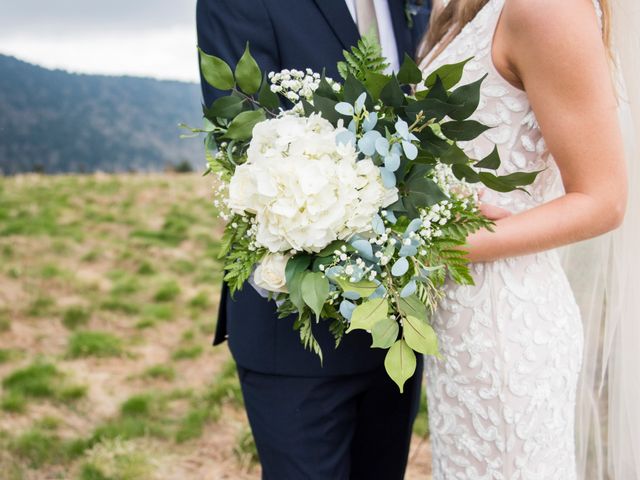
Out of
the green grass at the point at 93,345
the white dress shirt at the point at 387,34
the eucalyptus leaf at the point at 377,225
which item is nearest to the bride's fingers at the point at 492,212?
the eucalyptus leaf at the point at 377,225

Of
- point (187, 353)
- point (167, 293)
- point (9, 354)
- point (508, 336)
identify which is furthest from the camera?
point (167, 293)

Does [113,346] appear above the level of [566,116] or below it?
below

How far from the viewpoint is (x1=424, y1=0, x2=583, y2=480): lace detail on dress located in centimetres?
168

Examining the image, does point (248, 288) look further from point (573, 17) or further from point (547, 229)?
point (573, 17)

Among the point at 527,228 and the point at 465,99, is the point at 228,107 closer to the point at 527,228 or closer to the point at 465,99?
the point at 465,99

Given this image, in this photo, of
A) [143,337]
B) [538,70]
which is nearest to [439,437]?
[538,70]

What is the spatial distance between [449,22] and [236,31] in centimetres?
59

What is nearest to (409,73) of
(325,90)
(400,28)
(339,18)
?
(325,90)

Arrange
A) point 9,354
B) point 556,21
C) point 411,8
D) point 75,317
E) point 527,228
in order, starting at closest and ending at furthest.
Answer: point 556,21, point 527,228, point 411,8, point 9,354, point 75,317

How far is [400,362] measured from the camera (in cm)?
126

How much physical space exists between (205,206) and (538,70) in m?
6.54

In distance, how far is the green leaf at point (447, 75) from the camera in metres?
1.28

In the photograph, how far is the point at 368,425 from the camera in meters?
2.13

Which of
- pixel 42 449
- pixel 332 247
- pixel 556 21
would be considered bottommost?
pixel 42 449
